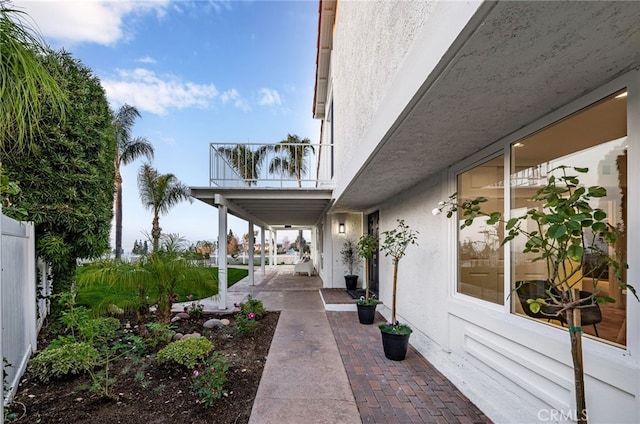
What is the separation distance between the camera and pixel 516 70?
1.81 metres

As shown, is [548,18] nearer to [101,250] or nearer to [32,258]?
[32,258]

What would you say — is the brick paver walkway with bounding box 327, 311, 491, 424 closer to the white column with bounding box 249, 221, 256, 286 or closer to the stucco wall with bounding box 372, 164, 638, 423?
the stucco wall with bounding box 372, 164, 638, 423

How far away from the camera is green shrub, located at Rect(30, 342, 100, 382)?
11.4 feet

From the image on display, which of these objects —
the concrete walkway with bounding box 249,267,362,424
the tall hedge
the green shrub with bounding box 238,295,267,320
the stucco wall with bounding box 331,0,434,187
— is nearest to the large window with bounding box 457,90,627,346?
the stucco wall with bounding box 331,0,434,187

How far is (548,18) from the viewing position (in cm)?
136

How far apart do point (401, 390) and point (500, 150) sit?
2.70m

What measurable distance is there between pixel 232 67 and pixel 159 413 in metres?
14.9

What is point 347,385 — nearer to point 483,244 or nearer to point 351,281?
point 483,244

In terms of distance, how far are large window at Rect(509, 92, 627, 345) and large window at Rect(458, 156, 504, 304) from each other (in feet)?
0.85

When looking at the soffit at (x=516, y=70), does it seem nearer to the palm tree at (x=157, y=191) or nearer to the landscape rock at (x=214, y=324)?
the landscape rock at (x=214, y=324)

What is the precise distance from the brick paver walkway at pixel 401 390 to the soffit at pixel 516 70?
2.55 metres

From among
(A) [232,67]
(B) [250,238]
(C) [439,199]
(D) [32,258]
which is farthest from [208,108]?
(C) [439,199]

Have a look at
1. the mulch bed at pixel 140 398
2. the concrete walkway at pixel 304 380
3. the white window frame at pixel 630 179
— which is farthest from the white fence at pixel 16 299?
the white window frame at pixel 630 179

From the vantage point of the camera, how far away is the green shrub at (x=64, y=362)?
347 cm
